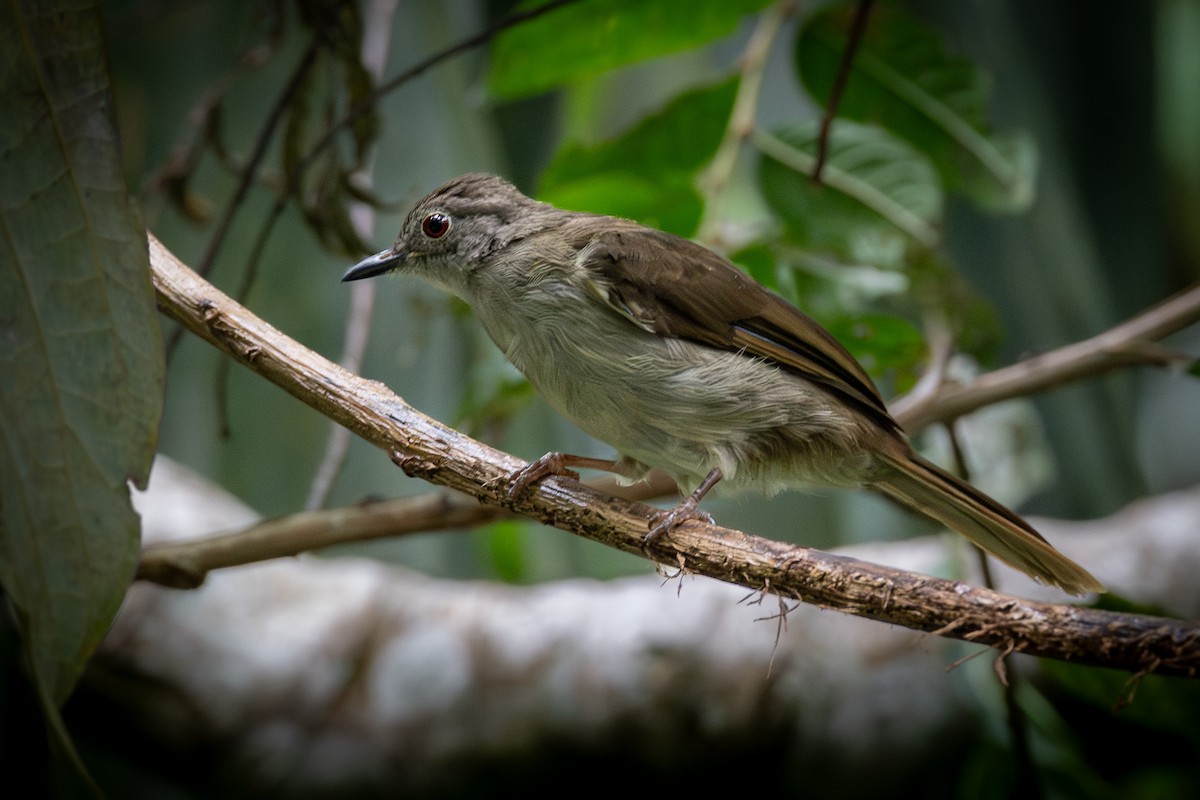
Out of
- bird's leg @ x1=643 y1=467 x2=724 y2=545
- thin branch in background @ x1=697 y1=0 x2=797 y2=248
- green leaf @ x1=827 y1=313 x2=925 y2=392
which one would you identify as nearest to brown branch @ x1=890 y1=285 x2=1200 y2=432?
green leaf @ x1=827 y1=313 x2=925 y2=392

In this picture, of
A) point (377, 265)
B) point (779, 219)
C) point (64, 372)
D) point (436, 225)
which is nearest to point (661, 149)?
point (779, 219)

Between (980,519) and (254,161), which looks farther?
(254,161)

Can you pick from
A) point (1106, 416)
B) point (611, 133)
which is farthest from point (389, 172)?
point (1106, 416)

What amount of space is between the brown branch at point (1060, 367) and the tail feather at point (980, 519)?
1.93ft

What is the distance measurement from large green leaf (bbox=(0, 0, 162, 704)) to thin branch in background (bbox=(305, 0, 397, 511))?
1317 millimetres

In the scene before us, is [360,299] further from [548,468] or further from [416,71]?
[548,468]

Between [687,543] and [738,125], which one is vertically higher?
[738,125]

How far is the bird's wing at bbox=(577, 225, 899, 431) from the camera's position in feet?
6.46

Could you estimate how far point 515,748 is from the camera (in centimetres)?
349

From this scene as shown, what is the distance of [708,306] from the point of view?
203 centimetres

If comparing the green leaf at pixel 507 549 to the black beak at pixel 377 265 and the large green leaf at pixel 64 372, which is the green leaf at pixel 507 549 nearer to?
the black beak at pixel 377 265

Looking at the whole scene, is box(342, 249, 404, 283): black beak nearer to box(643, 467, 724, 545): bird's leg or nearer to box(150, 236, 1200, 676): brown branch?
box(150, 236, 1200, 676): brown branch

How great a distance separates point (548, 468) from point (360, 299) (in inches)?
64.7

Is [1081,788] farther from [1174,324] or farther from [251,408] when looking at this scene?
[251,408]
